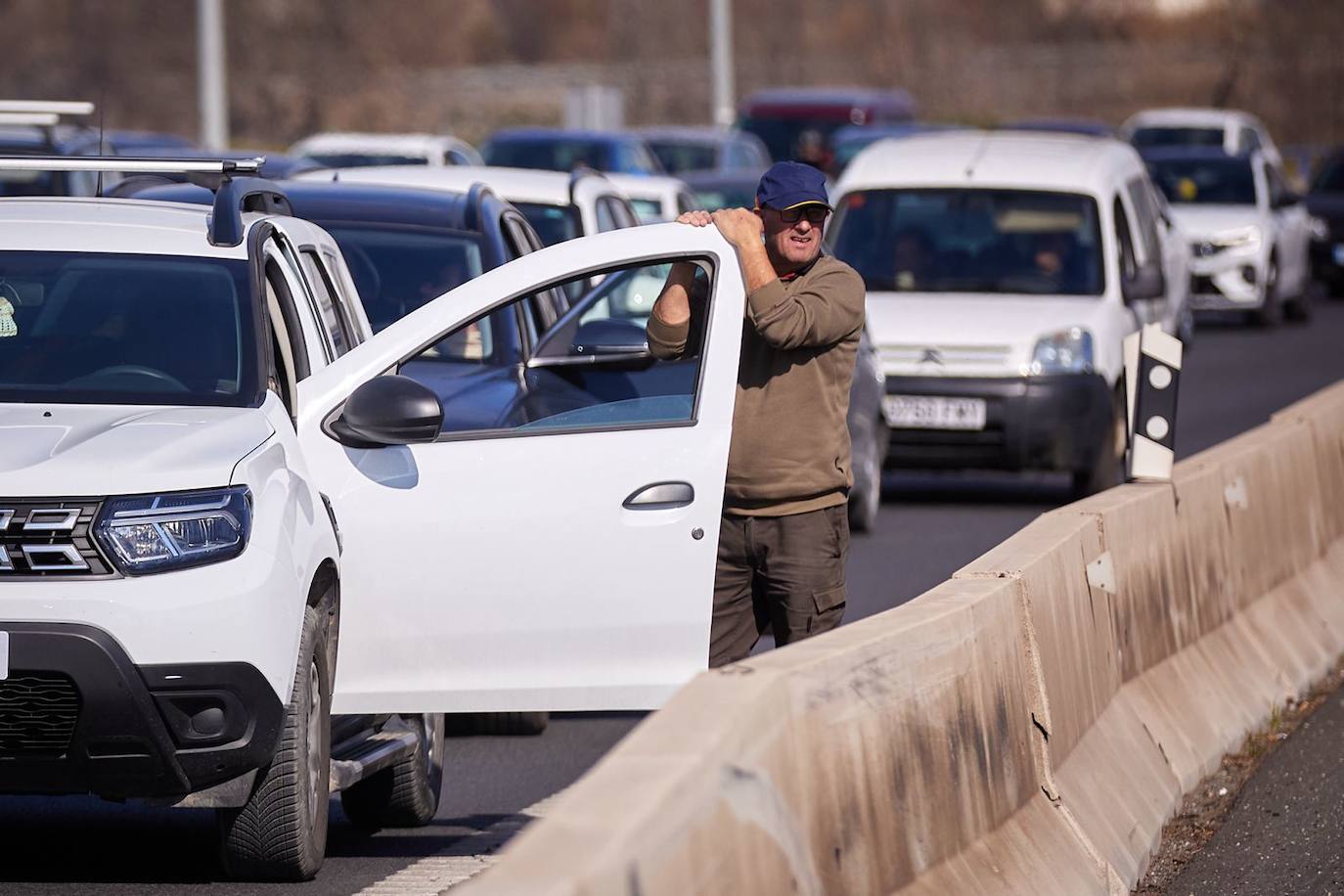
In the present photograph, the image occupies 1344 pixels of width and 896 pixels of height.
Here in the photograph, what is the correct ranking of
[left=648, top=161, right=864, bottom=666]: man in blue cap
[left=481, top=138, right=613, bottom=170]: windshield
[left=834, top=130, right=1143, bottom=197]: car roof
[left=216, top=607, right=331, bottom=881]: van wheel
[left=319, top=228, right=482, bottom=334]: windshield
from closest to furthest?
[left=216, top=607, right=331, bottom=881]: van wheel
[left=648, top=161, right=864, bottom=666]: man in blue cap
[left=319, top=228, right=482, bottom=334]: windshield
[left=834, top=130, right=1143, bottom=197]: car roof
[left=481, top=138, right=613, bottom=170]: windshield

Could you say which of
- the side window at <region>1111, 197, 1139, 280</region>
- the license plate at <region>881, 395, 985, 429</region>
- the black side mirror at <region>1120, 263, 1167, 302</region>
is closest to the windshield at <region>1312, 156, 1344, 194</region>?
the side window at <region>1111, 197, 1139, 280</region>

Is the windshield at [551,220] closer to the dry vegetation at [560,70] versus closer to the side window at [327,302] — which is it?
the side window at [327,302]

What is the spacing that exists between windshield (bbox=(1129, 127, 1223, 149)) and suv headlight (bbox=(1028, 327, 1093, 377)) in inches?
922

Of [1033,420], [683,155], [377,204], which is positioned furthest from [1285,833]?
[683,155]

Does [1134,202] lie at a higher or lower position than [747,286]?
lower

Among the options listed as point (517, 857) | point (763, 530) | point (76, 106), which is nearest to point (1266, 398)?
point (76, 106)

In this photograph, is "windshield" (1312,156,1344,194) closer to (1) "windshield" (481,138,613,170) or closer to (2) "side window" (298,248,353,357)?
(1) "windshield" (481,138,613,170)

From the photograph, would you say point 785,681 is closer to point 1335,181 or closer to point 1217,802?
point 1217,802

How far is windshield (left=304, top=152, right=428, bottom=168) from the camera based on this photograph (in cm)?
2586

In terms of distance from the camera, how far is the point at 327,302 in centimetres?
742

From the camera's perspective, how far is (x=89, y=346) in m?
6.71

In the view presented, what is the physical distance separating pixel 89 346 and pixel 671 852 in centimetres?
355

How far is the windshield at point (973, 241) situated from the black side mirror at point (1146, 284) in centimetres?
24

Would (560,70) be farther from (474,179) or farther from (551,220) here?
(474,179)
